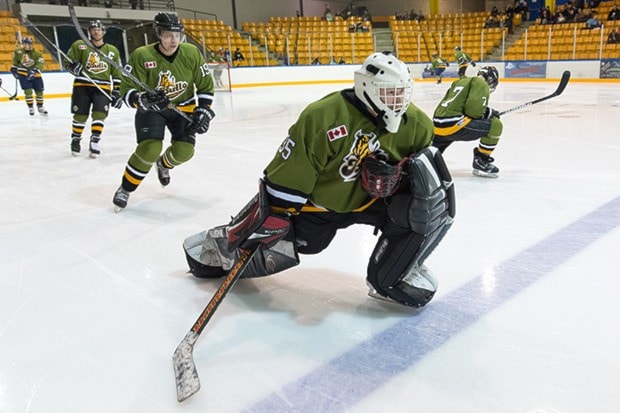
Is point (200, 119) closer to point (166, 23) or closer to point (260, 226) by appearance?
point (166, 23)

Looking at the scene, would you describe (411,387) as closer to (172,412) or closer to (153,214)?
(172,412)

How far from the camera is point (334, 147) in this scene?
171 cm

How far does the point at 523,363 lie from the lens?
1613 mm

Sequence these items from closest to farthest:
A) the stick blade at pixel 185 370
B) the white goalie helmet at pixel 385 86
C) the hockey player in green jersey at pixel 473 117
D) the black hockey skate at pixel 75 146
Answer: the stick blade at pixel 185 370 < the white goalie helmet at pixel 385 86 < the hockey player in green jersey at pixel 473 117 < the black hockey skate at pixel 75 146

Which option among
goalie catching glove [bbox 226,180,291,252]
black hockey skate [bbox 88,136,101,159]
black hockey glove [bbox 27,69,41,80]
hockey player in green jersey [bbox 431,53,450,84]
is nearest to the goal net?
hockey player in green jersey [bbox 431,53,450,84]

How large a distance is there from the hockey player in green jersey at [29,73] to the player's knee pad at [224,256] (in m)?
8.18

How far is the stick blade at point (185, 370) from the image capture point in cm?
148

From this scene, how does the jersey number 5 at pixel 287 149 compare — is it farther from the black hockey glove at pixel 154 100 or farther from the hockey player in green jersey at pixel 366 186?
the black hockey glove at pixel 154 100

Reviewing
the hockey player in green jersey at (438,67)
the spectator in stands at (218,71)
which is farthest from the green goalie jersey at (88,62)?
the hockey player in green jersey at (438,67)

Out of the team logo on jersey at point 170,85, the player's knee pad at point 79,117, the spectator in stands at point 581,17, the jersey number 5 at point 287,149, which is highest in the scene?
the spectator in stands at point 581,17

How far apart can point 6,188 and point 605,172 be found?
14.3ft

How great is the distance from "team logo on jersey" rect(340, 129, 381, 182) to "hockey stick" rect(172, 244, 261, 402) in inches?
14.9

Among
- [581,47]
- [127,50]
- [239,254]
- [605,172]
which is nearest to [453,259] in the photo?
[239,254]

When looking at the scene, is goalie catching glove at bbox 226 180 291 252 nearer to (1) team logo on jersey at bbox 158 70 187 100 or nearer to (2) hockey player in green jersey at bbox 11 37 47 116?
(1) team logo on jersey at bbox 158 70 187 100
